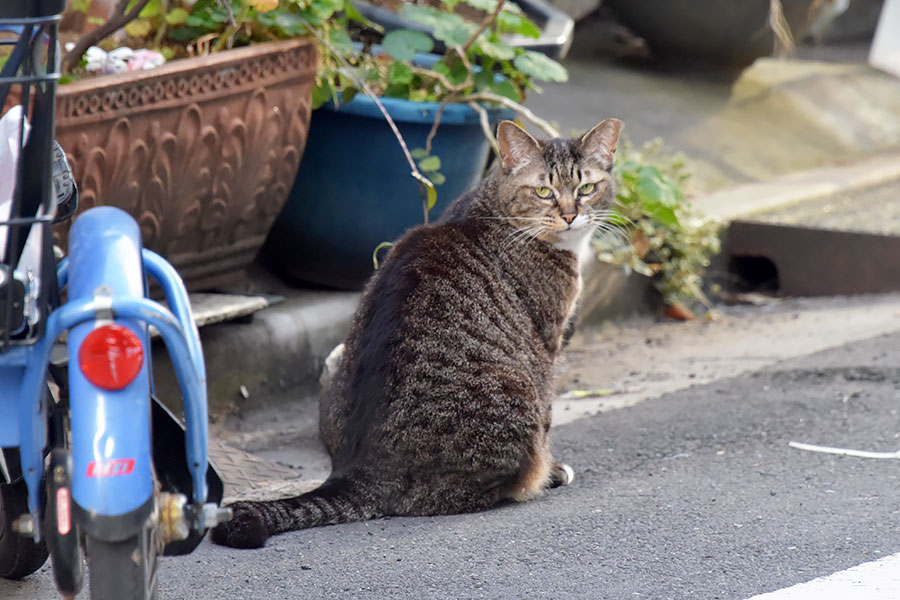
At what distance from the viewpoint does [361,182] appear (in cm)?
426

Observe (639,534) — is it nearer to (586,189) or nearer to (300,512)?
(300,512)

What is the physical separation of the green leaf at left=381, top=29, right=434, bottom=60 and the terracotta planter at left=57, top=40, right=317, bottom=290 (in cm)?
42

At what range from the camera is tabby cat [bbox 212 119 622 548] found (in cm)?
276

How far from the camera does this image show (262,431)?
3838 mm

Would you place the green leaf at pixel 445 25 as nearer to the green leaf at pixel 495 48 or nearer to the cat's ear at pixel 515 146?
the green leaf at pixel 495 48

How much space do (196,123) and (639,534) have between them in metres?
1.99

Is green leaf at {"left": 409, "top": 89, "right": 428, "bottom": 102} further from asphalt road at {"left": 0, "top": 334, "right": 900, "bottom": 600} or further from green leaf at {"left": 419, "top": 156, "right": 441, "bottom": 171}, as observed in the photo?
asphalt road at {"left": 0, "top": 334, "right": 900, "bottom": 600}

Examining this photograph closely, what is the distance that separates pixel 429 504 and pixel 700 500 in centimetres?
67

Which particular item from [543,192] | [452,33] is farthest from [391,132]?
[543,192]

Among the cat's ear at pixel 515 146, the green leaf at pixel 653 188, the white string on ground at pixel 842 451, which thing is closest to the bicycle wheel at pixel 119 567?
the cat's ear at pixel 515 146

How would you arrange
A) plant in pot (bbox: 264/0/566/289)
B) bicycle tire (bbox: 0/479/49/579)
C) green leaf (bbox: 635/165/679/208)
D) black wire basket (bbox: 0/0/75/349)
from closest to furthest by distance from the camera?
black wire basket (bbox: 0/0/75/349), bicycle tire (bbox: 0/479/49/579), plant in pot (bbox: 264/0/566/289), green leaf (bbox: 635/165/679/208)

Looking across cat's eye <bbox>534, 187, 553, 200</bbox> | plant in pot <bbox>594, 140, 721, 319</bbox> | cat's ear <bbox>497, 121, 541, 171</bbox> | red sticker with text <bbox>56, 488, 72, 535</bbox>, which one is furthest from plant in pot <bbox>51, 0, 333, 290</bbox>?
red sticker with text <bbox>56, 488, 72, 535</bbox>

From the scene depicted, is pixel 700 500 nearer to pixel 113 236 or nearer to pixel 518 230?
pixel 518 230

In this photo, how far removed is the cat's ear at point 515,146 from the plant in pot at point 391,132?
0.73 meters
